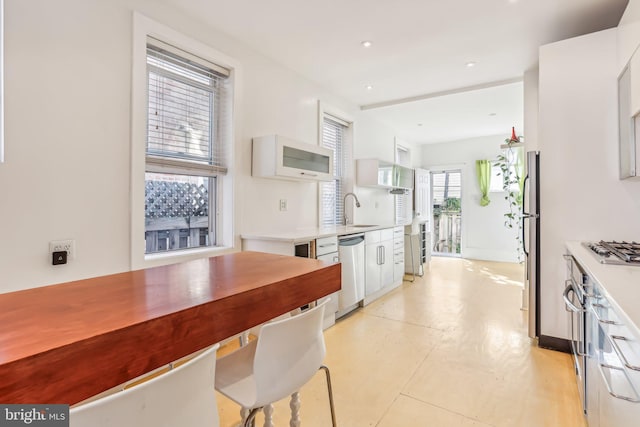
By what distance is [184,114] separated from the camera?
104 inches

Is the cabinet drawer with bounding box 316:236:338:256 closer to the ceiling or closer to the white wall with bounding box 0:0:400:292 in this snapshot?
the white wall with bounding box 0:0:400:292

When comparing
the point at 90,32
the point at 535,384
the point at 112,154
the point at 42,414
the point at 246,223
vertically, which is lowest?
the point at 535,384

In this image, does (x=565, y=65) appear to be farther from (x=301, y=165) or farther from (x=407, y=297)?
(x=407, y=297)

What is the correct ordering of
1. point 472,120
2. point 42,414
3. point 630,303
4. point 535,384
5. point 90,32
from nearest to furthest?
point 42,414 < point 630,303 < point 90,32 < point 535,384 < point 472,120

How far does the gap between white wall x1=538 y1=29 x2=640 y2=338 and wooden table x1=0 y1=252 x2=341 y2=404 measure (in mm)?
2223

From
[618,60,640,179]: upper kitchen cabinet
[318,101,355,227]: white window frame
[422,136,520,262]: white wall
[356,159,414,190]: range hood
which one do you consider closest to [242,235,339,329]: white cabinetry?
[318,101,355,227]: white window frame

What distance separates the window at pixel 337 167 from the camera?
4410mm

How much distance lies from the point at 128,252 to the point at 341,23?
2368 mm

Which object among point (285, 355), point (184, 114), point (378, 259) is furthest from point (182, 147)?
point (378, 259)

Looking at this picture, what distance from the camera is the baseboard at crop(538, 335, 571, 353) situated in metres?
2.56

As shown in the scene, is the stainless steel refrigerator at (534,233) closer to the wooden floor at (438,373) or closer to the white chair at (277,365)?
the wooden floor at (438,373)

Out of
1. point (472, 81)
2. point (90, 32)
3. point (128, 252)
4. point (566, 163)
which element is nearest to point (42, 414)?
point (128, 252)

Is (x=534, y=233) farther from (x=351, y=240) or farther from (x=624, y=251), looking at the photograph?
(x=351, y=240)

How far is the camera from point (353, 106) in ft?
15.6
